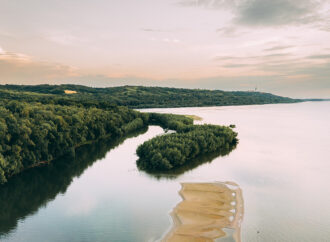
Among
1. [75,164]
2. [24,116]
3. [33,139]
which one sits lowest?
[75,164]

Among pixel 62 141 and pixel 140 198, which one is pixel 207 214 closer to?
pixel 140 198

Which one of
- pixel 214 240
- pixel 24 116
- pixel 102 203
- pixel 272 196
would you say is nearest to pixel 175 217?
pixel 214 240

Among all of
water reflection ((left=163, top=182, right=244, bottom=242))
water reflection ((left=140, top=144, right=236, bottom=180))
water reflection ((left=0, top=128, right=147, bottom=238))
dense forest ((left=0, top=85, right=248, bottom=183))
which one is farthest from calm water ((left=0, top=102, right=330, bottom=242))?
dense forest ((left=0, top=85, right=248, bottom=183))

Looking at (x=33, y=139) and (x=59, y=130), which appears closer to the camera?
(x=33, y=139)

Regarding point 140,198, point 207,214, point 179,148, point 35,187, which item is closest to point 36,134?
point 35,187

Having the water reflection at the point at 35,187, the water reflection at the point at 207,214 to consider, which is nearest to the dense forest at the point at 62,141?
the water reflection at the point at 35,187

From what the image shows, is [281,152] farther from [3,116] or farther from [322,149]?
[3,116]

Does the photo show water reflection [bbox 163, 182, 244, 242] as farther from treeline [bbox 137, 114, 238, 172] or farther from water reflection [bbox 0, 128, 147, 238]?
water reflection [bbox 0, 128, 147, 238]
